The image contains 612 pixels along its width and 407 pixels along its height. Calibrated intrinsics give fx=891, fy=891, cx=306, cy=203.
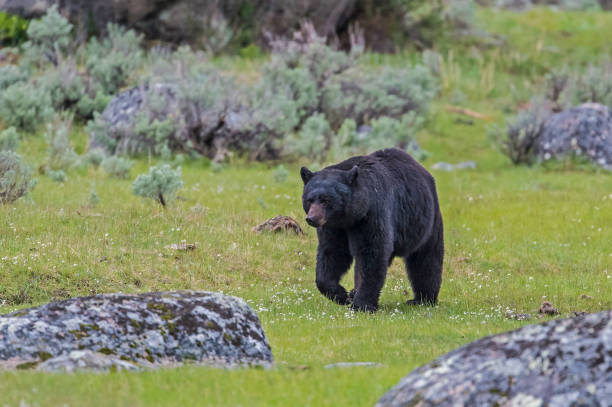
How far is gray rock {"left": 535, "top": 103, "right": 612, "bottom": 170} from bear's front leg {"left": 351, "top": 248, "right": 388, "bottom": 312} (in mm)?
14402

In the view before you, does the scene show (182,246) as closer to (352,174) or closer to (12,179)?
(12,179)

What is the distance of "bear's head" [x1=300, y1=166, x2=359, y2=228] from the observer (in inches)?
365

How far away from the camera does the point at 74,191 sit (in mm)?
16391

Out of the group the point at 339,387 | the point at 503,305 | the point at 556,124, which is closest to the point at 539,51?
the point at 556,124

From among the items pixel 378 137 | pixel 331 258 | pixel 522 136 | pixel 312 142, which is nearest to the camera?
pixel 331 258

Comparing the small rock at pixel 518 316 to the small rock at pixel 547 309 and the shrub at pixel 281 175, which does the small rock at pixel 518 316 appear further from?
the shrub at pixel 281 175

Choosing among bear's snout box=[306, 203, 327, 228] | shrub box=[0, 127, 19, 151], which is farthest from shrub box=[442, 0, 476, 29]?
bear's snout box=[306, 203, 327, 228]

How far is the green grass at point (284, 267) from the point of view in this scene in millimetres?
5629

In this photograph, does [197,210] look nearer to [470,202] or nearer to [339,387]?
[470,202]

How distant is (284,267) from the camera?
13.1 meters

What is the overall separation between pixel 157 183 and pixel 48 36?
1426cm

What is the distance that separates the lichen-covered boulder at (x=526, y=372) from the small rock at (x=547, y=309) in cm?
552

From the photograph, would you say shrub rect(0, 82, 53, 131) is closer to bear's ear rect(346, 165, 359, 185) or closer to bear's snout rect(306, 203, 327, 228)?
bear's ear rect(346, 165, 359, 185)

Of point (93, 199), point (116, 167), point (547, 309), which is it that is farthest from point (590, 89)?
point (547, 309)
